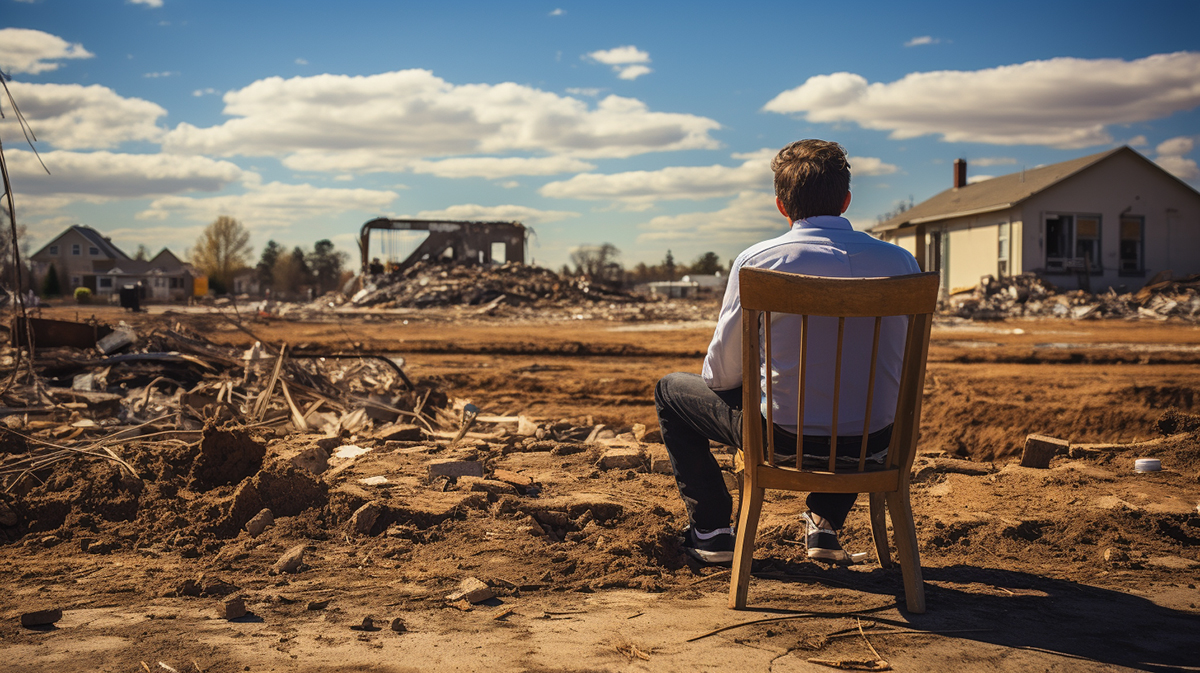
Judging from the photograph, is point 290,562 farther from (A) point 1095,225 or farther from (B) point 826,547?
(A) point 1095,225

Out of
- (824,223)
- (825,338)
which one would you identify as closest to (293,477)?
(825,338)

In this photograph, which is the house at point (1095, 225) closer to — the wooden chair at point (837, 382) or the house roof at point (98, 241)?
the wooden chair at point (837, 382)

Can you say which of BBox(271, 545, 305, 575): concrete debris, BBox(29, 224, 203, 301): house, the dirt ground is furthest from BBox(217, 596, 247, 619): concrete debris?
BBox(29, 224, 203, 301): house

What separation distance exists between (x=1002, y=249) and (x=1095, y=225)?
3.23 meters

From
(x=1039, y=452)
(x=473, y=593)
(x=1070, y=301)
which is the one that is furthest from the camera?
(x=1070, y=301)

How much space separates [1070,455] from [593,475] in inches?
121

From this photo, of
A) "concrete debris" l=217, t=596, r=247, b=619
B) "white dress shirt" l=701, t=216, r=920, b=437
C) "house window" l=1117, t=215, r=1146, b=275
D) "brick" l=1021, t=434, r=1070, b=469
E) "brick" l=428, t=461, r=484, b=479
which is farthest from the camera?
"house window" l=1117, t=215, r=1146, b=275

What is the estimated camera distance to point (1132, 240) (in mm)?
27359

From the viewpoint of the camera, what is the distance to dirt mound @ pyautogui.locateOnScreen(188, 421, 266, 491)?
4.12m

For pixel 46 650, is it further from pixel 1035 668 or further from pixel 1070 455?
pixel 1070 455

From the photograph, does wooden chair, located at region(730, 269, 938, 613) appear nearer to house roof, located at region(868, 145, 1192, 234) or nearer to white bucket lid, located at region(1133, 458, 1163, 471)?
white bucket lid, located at region(1133, 458, 1163, 471)

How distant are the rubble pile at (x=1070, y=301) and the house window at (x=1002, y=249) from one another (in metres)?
0.80

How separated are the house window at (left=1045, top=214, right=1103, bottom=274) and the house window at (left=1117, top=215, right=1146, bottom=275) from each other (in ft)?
3.76

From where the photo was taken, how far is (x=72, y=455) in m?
4.42
